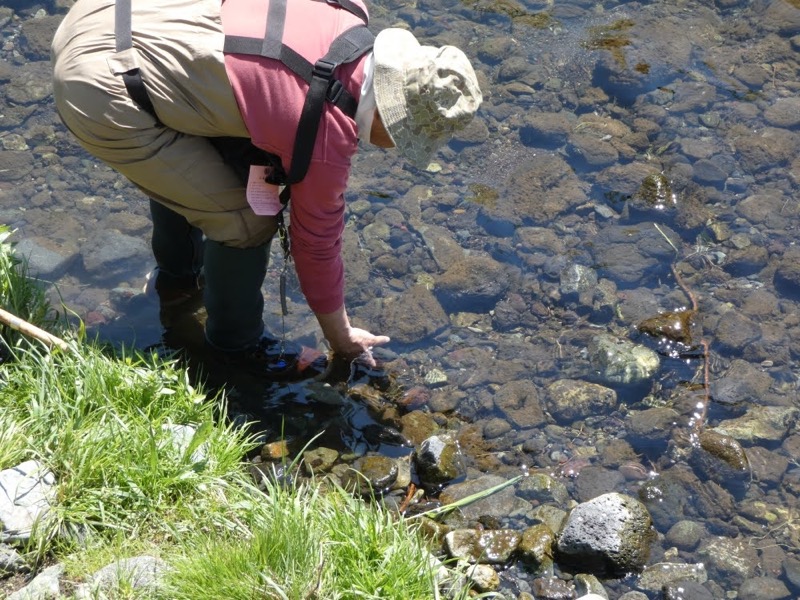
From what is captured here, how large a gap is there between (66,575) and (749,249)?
4017 mm

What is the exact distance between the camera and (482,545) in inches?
128

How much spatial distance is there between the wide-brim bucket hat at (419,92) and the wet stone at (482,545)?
4.78 ft

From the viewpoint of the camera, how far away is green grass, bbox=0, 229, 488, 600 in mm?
2473

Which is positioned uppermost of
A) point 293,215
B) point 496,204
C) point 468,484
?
point 293,215

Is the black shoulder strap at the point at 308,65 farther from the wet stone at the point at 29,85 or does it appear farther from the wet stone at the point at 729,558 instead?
the wet stone at the point at 29,85

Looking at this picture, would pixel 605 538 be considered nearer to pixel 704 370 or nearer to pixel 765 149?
pixel 704 370

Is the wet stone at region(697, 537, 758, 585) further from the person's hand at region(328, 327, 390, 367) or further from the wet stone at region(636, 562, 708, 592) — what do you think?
the person's hand at region(328, 327, 390, 367)

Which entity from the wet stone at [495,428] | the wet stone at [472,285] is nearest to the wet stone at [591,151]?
the wet stone at [472,285]

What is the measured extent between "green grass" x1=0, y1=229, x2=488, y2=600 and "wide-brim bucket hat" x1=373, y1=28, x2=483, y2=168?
127 centimetres

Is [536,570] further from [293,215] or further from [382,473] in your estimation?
[293,215]

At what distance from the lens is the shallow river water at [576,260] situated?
3.84 m

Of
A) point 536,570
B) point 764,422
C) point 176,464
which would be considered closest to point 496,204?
point 764,422

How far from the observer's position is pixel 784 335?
176 inches

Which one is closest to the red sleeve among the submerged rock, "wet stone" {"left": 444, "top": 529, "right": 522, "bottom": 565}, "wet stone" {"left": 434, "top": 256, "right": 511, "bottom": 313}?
"wet stone" {"left": 444, "top": 529, "right": 522, "bottom": 565}
